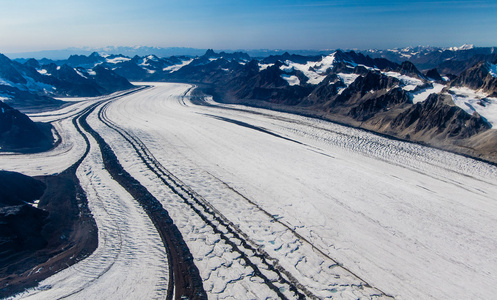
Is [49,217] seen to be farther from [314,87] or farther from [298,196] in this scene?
[314,87]

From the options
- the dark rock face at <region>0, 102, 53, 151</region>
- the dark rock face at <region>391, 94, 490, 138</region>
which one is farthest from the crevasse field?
the dark rock face at <region>391, 94, 490, 138</region>

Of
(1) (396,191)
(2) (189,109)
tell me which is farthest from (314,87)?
(1) (396,191)

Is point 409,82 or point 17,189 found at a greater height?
point 409,82

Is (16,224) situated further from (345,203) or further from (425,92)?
(425,92)

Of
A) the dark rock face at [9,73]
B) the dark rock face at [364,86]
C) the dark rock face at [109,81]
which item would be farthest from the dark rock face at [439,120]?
the dark rock face at [9,73]

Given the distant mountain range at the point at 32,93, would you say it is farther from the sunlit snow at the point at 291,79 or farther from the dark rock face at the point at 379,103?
the sunlit snow at the point at 291,79

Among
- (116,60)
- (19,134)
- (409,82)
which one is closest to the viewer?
(19,134)

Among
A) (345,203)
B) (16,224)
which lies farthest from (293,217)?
(16,224)
